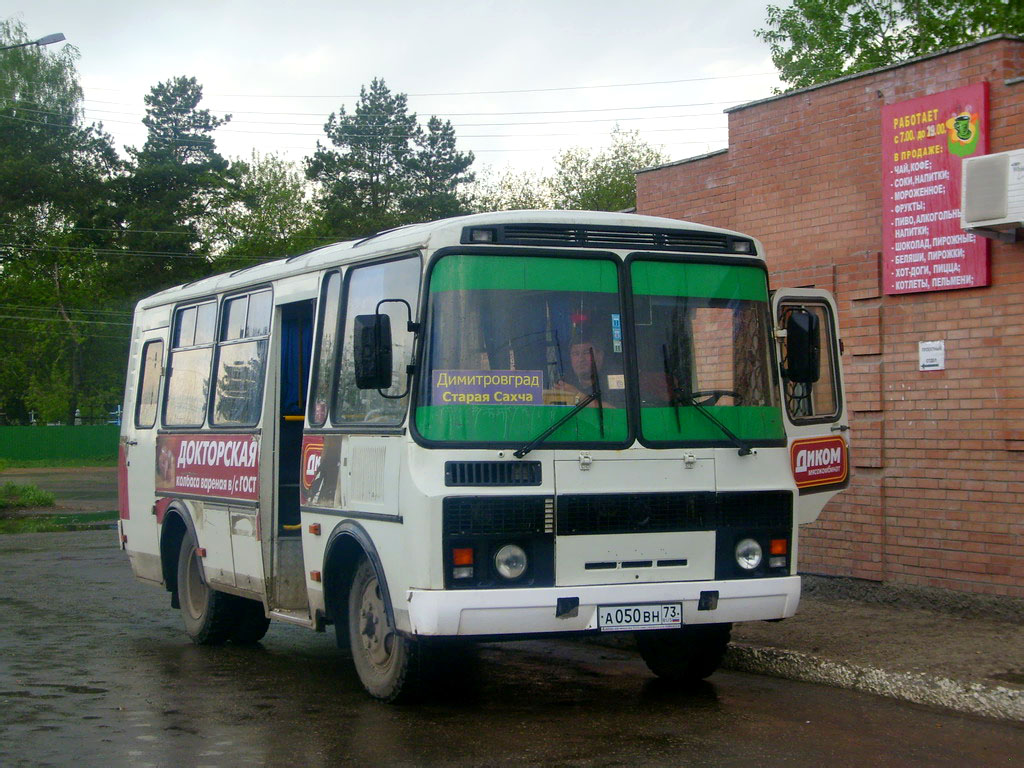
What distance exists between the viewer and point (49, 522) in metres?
24.0

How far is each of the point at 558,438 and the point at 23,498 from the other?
23315 millimetres

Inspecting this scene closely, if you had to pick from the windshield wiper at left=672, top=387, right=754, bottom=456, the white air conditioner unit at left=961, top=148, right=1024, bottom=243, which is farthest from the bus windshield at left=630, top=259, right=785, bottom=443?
the white air conditioner unit at left=961, top=148, right=1024, bottom=243

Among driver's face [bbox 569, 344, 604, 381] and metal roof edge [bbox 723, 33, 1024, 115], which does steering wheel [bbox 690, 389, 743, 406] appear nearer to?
driver's face [bbox 569, 344, 604, 381]

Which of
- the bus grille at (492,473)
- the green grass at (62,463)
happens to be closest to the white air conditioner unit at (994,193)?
the bus grille at (492,473)

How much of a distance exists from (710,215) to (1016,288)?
381 centimetres

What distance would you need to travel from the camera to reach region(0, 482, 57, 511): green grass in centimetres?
2728

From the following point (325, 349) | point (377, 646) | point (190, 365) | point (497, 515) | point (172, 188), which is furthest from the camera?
point (172, 188)

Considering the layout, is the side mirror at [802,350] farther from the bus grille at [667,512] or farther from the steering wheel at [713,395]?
the bus grille at [667,512]

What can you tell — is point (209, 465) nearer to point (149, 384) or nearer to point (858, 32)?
point (149, 384)

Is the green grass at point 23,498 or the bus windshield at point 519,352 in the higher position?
the bus windshield at point 519,352

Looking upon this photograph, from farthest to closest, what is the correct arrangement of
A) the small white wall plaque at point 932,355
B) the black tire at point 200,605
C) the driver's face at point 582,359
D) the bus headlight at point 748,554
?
the small white wall plaque at point 932,355, the black tire at point 200,605, the bus headlight at point 748,554, the driver's face at point 582,359

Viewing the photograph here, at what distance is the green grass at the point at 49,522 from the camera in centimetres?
2250

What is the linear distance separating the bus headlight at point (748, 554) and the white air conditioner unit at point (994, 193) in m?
3.61

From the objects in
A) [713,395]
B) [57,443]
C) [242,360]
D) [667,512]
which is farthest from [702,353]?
[57,443]
